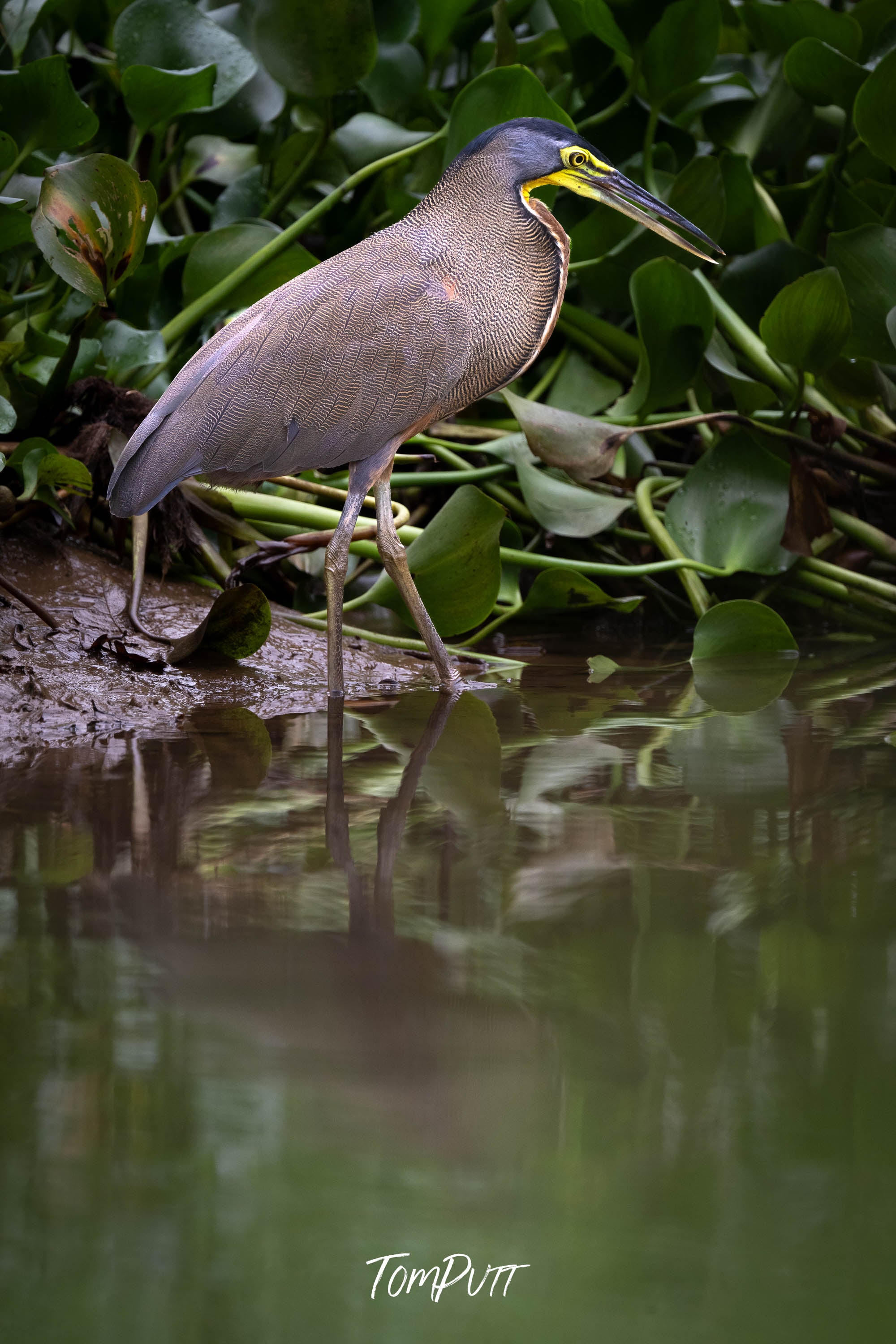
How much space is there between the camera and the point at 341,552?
311 cm

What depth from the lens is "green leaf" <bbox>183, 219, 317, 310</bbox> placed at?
395 cm

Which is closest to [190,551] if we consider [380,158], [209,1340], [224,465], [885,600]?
[224,465]

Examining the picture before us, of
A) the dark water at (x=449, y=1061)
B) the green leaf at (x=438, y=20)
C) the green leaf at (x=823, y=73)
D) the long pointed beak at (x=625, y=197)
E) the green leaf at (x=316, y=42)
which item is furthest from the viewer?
the green leaf at (x=438, y=20)

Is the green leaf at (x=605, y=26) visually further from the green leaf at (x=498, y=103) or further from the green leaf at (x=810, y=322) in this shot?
the green leaf at (x=810, y=322)

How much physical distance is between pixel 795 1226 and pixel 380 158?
413cm

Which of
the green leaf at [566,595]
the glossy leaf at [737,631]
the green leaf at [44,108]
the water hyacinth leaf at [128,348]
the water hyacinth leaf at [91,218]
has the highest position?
the green leaf at [44,108]

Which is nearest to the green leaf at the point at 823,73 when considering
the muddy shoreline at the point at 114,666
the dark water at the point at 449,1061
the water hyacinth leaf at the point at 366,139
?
the water hyacinth leaf at the point at 366,139

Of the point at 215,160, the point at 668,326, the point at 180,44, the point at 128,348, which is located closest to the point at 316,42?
the point at 180,44

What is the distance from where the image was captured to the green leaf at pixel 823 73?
4.00 metres

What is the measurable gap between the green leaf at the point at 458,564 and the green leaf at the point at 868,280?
1.40 m

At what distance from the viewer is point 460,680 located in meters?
3.35

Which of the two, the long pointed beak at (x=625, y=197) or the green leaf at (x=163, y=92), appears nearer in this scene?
the long pointed beak at (x=625, y=197)

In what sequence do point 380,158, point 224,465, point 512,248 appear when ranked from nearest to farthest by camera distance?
point 224,465 → point 512,248 → point 380,158

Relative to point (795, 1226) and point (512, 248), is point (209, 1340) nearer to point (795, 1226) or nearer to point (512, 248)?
point (795, 1226)
